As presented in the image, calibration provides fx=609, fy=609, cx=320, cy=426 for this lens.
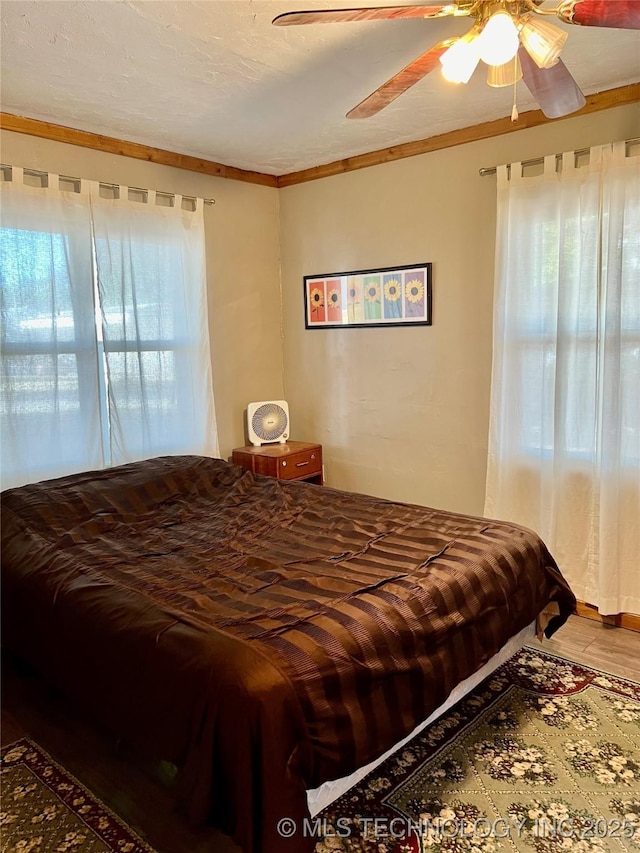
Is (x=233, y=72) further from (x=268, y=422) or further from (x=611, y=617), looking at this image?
(x=611, y=617)

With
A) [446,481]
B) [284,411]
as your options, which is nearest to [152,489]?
[284,411]

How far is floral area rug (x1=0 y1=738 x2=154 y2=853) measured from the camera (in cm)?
177

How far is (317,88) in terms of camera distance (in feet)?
8.86

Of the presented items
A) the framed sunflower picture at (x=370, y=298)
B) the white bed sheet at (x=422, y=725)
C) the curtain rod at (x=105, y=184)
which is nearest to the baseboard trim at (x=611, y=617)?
the white bed sheet at (x=422, y=725)

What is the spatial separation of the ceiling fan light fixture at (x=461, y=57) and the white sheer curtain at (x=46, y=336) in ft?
7.04

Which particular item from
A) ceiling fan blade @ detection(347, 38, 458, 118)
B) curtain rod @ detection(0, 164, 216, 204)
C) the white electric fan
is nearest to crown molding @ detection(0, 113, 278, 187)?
curtain rod @ detection(0, 164, 216, 204)

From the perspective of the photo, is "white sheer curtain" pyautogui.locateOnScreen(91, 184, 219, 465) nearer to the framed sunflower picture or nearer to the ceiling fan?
the framed sunflower picture

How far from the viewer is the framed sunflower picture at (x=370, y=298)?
366 centimetres

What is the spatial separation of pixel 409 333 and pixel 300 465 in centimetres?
111

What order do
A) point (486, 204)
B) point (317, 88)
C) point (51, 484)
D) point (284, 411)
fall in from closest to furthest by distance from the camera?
1. point (317, 88)
2. point (51, 484)
3. point (486, 204)
4. point (284, 411)

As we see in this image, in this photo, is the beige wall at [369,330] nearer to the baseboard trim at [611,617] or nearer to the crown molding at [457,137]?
the crown molding at [457,137]

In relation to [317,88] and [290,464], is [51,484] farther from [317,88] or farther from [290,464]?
[317,88]

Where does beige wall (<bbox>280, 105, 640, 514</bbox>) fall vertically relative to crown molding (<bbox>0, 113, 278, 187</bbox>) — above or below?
below

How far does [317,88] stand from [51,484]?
87.5 inches
